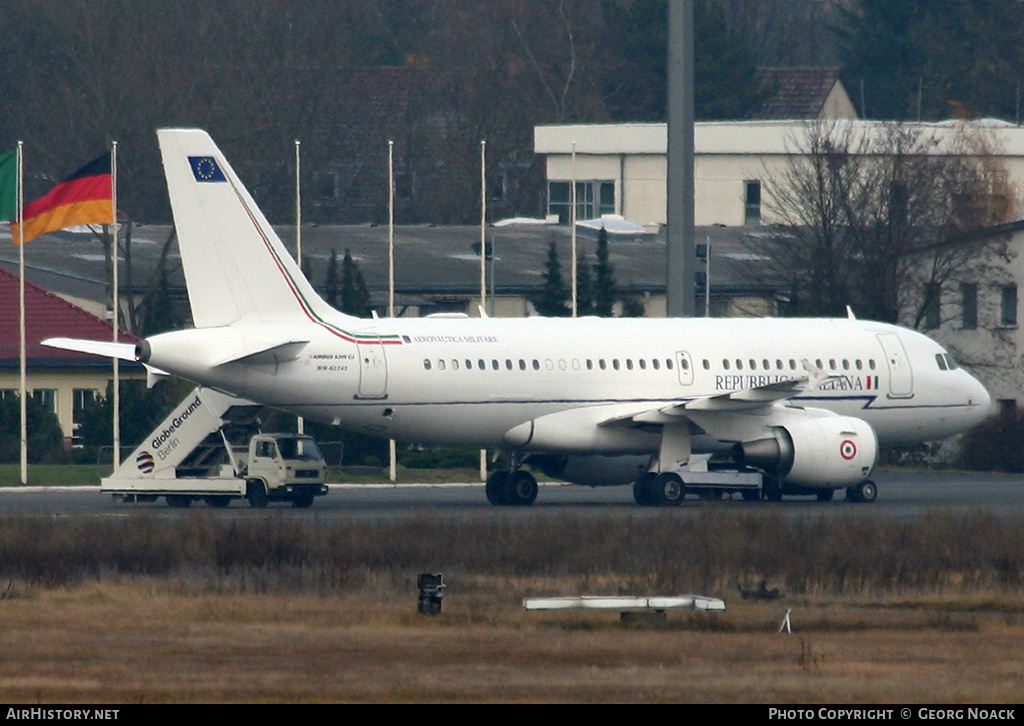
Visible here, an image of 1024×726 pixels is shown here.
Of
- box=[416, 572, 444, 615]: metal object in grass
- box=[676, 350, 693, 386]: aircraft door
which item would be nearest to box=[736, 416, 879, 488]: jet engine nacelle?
box=[676, 350, 693, 386]: aircraft door

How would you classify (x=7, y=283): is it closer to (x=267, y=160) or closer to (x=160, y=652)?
(x=267, y=160)

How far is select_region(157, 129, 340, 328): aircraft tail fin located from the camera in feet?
126

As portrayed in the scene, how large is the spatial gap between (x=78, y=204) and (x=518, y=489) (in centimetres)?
1188

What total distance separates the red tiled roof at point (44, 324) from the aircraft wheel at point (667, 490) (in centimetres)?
2763

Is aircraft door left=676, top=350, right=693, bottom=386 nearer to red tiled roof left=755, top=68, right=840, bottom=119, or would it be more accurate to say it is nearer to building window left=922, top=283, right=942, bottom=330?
building window left=922, top=283, right=942, bottom=330

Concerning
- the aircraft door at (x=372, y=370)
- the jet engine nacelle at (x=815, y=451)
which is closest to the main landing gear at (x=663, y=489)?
the jet engine nacelle at (x=815, y=451)

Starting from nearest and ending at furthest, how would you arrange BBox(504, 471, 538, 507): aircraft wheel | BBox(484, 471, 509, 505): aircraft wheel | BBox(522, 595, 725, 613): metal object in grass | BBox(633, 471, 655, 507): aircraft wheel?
1. BBox(522, 595, 725, 613): metal object in grass
2. BBox(633, 471, 655, 507): aircraft wheel
3. BBox(504, 471, 538, 507): aircraft wheel
4. BBox(484, 471, 509, 505): aircraft wheel

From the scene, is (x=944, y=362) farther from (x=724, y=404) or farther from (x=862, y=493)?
(x=724, y=404)

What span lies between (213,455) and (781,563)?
16.0m

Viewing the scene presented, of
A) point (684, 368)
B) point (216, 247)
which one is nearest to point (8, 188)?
point (216, 247)

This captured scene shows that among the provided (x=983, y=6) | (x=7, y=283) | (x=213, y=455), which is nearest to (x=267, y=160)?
(x=7, y=283)

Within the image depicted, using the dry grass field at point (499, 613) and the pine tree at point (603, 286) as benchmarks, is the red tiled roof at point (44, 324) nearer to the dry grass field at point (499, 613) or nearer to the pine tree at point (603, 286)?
the pine tree at point (603, 286)

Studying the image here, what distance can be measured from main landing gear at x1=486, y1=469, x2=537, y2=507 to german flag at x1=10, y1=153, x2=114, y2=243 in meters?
10.7

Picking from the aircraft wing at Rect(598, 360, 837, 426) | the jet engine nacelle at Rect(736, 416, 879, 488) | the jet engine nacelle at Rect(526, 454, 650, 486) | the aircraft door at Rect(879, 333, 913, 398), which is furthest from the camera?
the aircraft door at Rect(879, 333, 913, 398)
